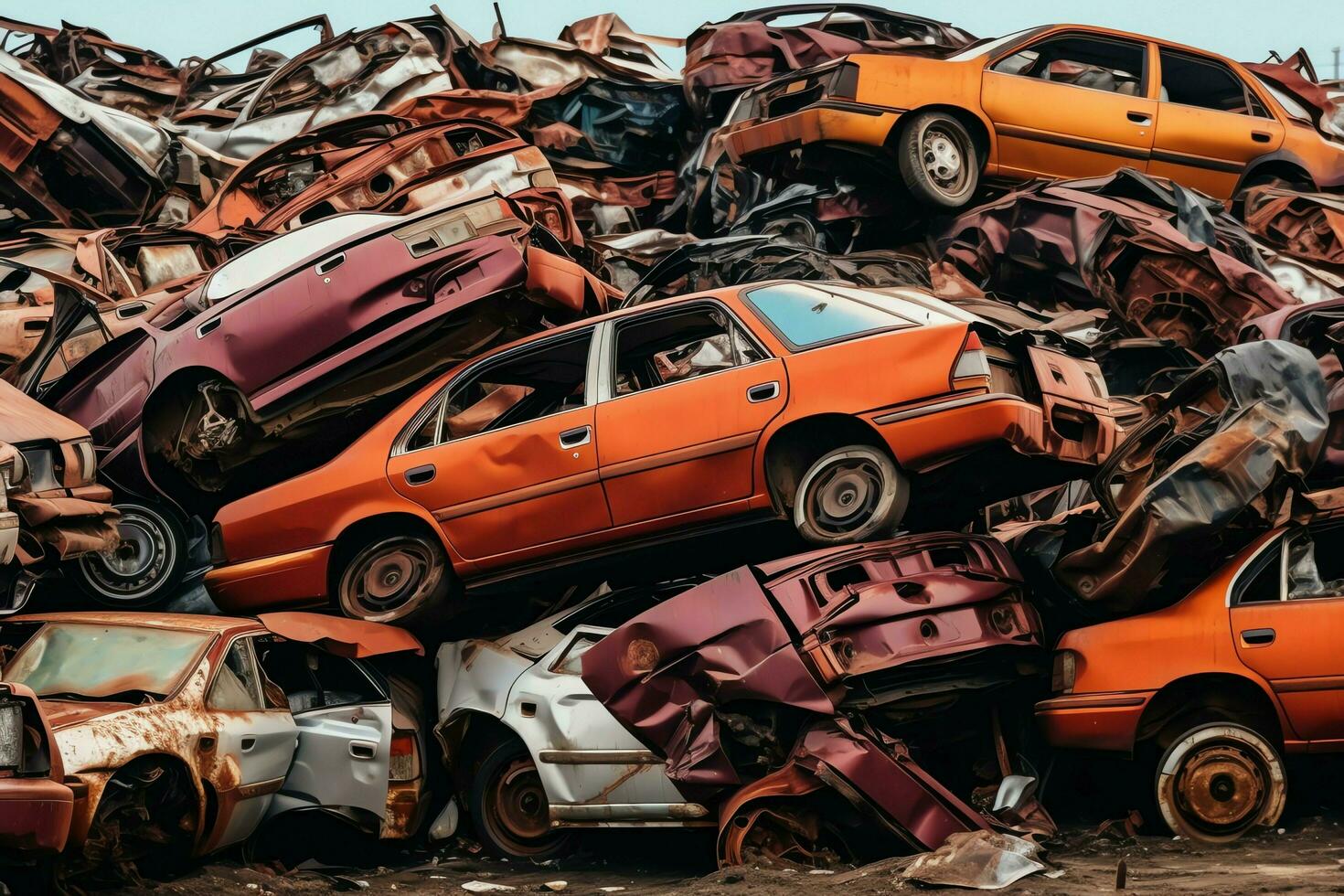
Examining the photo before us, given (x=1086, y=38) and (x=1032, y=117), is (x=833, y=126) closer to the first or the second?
(x=1032, y=117)

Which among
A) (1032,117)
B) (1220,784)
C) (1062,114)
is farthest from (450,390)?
(1062,114)

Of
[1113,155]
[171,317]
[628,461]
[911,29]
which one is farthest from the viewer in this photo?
[911,29]

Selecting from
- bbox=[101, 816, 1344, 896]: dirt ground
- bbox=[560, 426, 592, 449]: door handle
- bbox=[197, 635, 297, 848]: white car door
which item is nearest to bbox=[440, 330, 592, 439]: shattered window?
bbox=[560, 426, 592, 449]: door handle

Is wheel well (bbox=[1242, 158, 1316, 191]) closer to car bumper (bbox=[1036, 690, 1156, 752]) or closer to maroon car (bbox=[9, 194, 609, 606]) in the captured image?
maroon car (bbox=[9, 194, 609, 606])

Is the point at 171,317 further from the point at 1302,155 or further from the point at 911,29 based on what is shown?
the point at 911,29

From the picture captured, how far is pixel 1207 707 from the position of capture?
22.4 feet

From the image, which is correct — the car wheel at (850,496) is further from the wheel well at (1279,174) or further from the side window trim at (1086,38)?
the wheel well at (1279,174)

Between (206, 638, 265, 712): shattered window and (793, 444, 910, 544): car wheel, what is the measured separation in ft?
9.31

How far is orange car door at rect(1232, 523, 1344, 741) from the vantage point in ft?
21.2

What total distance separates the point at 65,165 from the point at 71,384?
18.2ft

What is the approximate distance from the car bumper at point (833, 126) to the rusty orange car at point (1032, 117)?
1cm

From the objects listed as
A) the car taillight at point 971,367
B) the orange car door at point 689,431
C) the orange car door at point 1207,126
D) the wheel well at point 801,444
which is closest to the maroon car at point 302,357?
the orange car door at point 689,431

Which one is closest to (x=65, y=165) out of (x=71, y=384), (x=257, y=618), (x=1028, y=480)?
(x=71, y=384)

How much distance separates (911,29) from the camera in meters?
18.3
